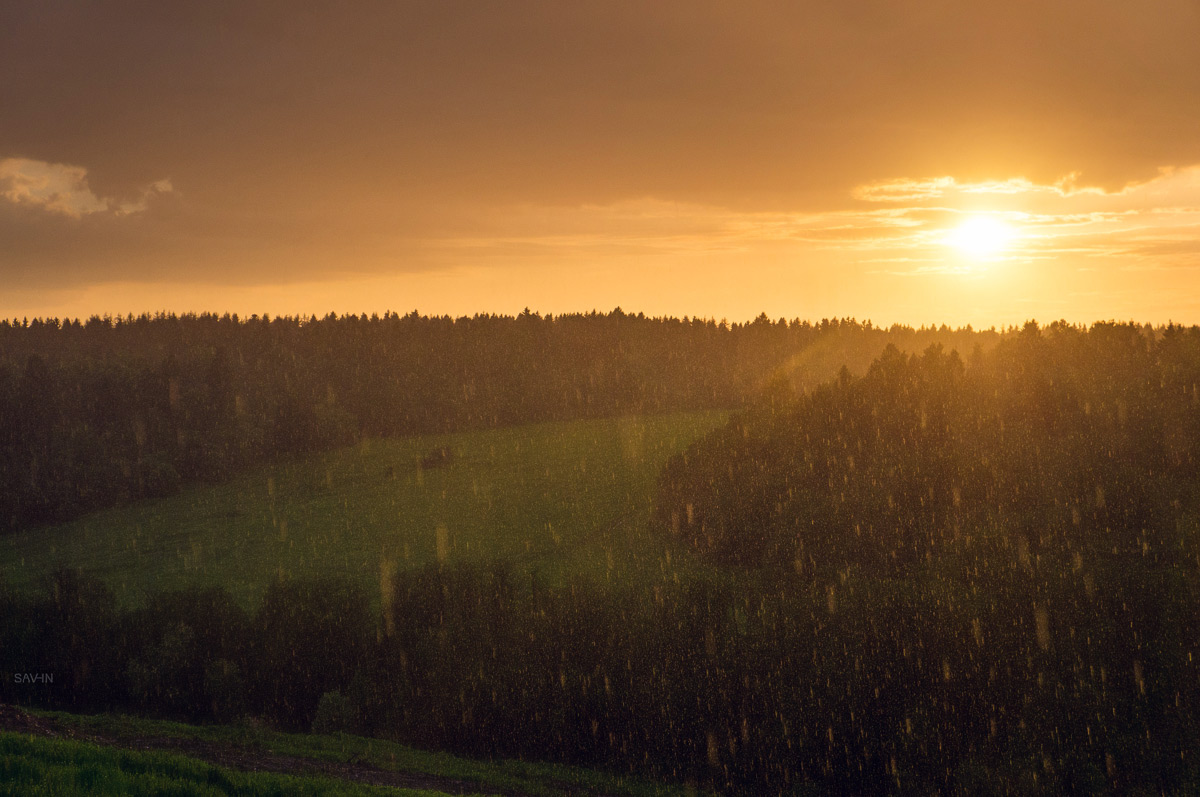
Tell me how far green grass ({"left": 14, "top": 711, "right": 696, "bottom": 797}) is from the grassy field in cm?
2741

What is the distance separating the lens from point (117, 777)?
12.3 m

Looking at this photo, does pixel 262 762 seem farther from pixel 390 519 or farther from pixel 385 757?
pixel 390 519

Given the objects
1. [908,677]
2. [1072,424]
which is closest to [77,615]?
[908,677]

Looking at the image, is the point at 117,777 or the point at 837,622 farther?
the point at 837,622

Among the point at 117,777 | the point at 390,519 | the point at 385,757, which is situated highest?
the point at 117,777

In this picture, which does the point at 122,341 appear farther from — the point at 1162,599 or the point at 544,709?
the point at 1162,599

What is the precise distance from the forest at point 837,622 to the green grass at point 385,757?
4.45 meters

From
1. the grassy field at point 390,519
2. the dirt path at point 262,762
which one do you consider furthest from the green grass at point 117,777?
the grassy field at point 390,519

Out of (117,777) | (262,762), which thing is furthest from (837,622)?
(117,777)

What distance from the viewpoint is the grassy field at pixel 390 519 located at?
68500 mm

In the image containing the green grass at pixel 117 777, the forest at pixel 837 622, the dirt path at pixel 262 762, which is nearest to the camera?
the green grass at pixel 117 777

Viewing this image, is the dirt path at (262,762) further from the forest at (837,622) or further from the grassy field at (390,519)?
the grassy field at (390,519)

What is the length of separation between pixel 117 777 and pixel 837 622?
3118 cm

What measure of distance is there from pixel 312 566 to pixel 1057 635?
186ft
